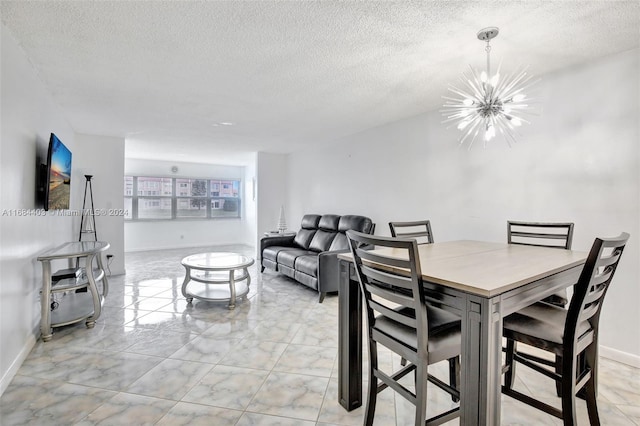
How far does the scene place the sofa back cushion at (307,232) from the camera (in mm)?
4939

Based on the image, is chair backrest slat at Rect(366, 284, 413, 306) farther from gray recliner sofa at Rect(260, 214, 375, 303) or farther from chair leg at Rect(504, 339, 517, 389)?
gray recliner sofa at Rect(260, 214, 375, 303)

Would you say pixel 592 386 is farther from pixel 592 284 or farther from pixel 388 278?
pixel 388 278

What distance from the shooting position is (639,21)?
1.85 m

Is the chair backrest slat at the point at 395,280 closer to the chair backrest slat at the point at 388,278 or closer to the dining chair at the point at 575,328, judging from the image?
the chair backrest slat at the point at 388,278

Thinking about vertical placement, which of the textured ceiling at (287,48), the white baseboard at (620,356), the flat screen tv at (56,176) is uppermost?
the textured ceiling at (287,48)

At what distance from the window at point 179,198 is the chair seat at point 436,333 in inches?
288

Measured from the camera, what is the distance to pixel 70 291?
2916 millimetres

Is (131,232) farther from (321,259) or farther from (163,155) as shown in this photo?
(321,259)

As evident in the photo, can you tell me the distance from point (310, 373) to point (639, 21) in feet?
9.94

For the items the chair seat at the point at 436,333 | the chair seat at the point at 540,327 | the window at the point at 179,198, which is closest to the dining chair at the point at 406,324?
the chair seat at the point at 436,333

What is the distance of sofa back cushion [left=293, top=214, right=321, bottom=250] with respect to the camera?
4.94 m

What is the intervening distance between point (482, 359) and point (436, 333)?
27 centimetres

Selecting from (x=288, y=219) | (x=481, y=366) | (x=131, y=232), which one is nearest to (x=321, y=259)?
(x=481, y=366)

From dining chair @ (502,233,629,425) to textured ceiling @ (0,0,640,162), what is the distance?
4.59 feet
